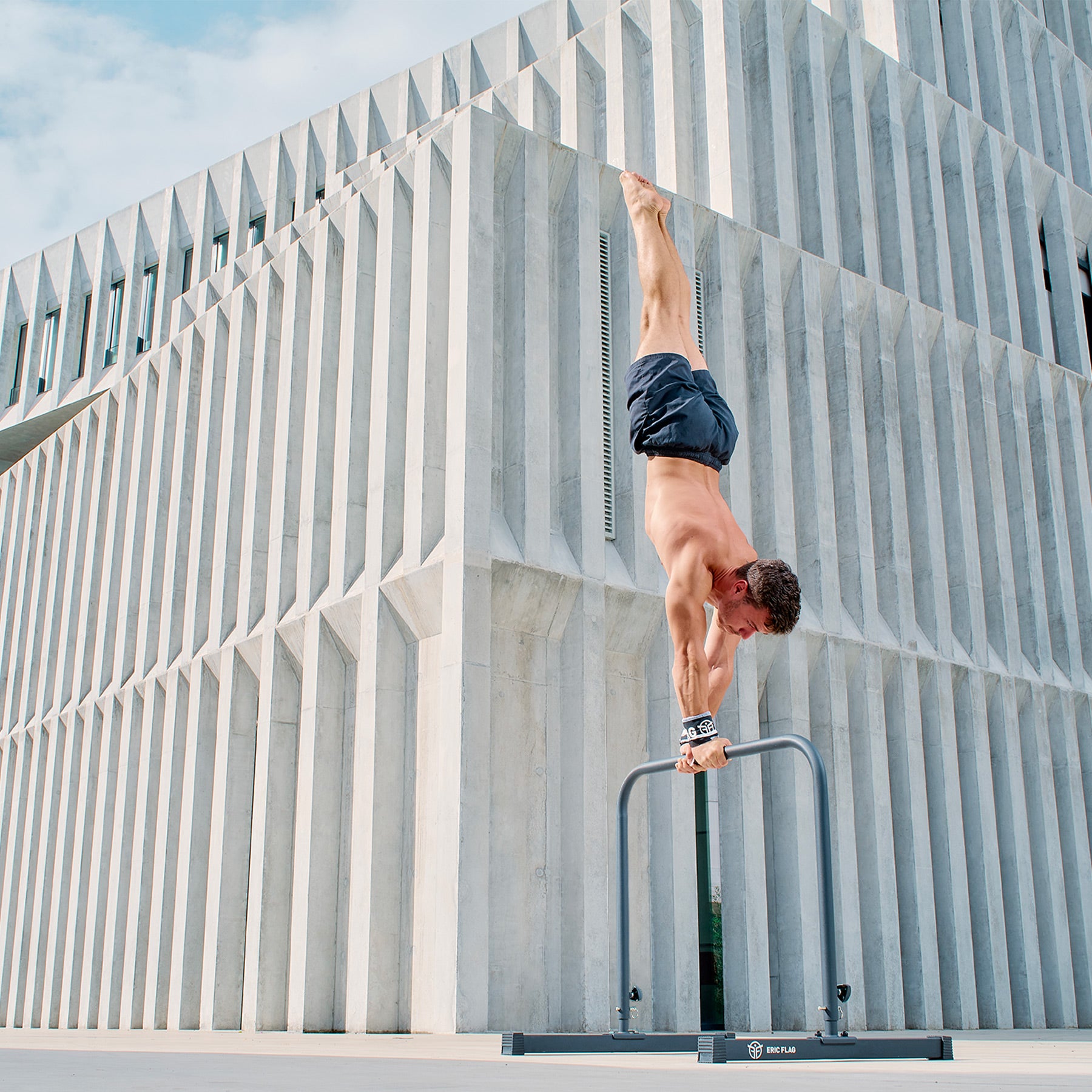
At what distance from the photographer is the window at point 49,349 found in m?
32.4

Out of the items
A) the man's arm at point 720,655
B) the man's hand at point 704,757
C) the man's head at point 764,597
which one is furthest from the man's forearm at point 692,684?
the man's head at point 764,597

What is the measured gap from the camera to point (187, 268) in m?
31.5

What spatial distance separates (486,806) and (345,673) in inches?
135

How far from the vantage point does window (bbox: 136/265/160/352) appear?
30.7 m

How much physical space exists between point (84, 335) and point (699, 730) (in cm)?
2750

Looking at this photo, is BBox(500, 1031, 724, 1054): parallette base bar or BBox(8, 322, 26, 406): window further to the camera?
BBox(8, 322, 26, 406): window

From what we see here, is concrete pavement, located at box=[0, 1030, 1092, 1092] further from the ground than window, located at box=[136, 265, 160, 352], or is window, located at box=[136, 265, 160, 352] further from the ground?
window, located at box=[136, 265, 160, 352]

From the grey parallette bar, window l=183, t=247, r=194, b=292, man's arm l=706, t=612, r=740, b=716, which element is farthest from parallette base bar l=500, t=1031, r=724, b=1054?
window l=183, t=247, r=194, b=292

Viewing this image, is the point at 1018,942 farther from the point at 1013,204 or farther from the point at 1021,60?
the point at 1021,60

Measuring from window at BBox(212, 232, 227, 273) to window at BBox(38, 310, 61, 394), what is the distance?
4862 mm

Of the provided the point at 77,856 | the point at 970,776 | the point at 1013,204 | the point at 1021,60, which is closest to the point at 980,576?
the point at 970,776

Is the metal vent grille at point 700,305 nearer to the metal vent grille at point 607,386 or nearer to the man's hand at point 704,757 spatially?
the metal vent grille at point 607,386

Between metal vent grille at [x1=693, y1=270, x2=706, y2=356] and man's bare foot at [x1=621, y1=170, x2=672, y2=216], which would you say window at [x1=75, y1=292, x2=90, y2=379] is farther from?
man's bare foot at [x1=621, y1=170, x2=672, y2=216]

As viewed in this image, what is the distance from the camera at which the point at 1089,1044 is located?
12227 millimetres
